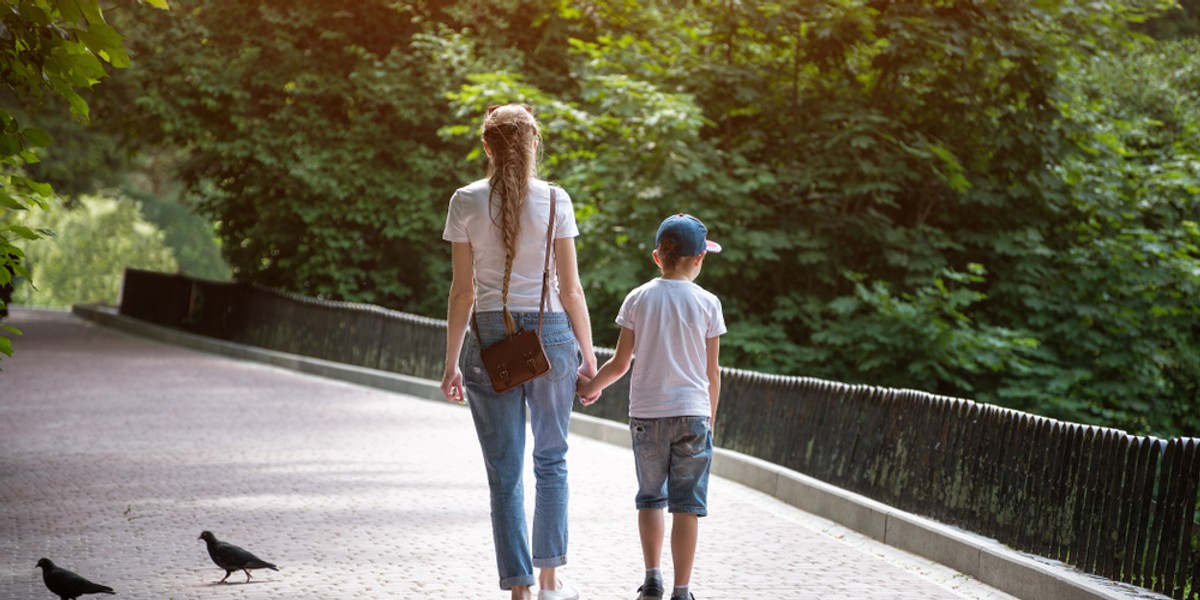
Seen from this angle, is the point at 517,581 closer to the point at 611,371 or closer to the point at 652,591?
the point at 652,591

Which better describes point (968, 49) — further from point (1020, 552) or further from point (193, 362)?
point (193, 362)

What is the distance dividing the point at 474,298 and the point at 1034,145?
1356 centimetres

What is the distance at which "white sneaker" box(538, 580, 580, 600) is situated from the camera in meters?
5.62

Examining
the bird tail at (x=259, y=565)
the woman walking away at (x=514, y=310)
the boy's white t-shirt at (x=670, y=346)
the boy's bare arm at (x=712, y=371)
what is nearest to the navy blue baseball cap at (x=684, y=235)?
the boy's white t-shirt at (x=670, y=346)

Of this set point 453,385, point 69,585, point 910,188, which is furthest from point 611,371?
point 910,188

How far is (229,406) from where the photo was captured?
15.0m

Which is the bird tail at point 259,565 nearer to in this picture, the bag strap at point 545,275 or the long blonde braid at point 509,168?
the bag strap at point 545,275

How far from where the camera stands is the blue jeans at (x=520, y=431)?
5.38 metres

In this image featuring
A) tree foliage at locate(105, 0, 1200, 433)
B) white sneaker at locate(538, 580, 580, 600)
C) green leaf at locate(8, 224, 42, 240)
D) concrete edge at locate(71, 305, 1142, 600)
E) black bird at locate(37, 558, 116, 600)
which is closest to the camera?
white sneaker at locate(538, 580, 580, 600)

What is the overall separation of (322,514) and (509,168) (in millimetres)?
3987

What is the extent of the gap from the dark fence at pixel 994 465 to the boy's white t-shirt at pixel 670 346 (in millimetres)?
2553

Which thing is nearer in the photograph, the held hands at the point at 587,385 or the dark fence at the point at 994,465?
the held hands at the point at 587,385

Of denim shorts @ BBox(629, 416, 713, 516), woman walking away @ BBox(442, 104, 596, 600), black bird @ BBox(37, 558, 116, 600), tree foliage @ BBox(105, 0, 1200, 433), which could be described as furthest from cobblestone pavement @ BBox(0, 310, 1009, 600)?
tree foliage @ BBox(105, 0, 1200, 433)

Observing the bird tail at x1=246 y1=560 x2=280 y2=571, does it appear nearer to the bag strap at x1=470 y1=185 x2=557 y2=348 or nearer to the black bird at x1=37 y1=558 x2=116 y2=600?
the black bird at x1=37 y1=558 x2=116 y2=600
